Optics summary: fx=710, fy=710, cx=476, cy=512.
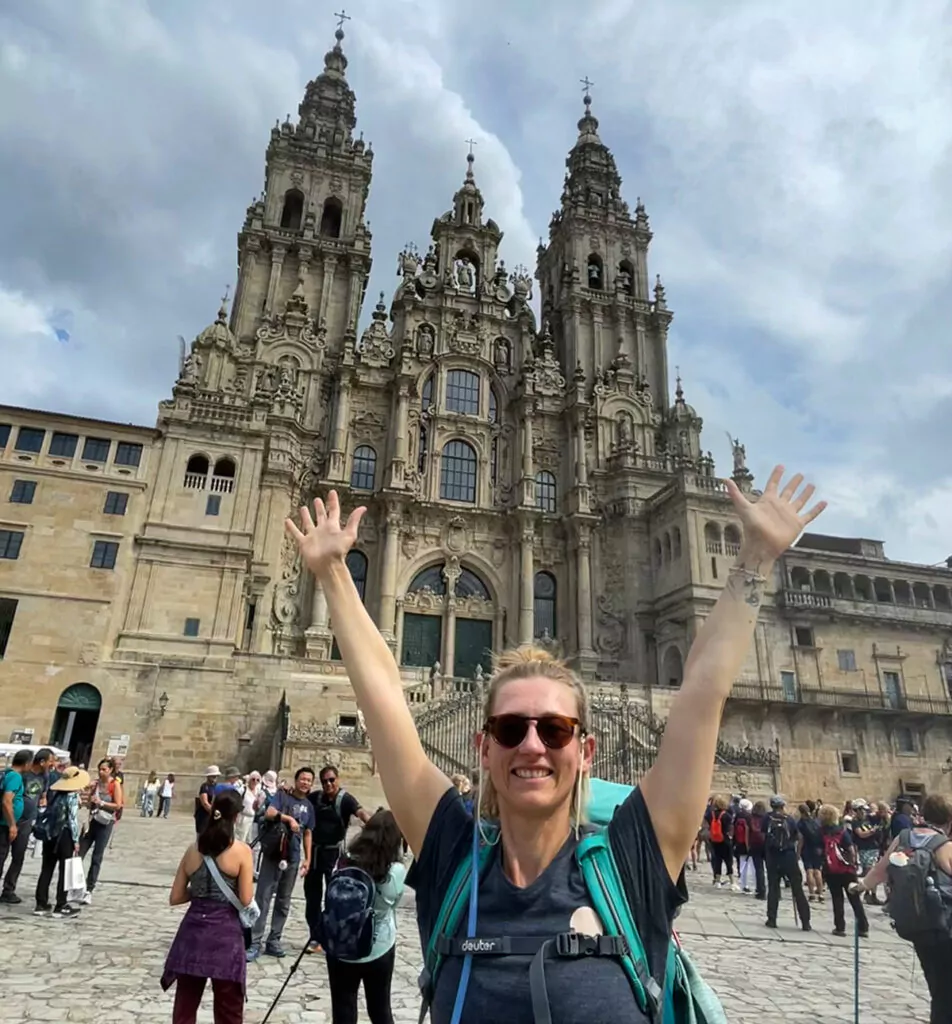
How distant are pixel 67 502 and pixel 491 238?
2881cm

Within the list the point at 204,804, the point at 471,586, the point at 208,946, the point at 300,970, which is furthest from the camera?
the point at 471,586

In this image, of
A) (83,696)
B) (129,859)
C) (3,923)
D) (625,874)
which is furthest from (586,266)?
(625,874)

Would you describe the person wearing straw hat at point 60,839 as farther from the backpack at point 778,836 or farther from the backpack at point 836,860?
the backpack at point 836,860

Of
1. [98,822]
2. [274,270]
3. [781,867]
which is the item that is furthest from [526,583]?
[98,822]

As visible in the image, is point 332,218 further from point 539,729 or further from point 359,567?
point 539,729

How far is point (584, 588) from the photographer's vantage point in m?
33.9

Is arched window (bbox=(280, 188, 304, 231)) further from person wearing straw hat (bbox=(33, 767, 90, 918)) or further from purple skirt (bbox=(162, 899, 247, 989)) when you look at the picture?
purple skirt (bbox=(162, 899, 247, 989))

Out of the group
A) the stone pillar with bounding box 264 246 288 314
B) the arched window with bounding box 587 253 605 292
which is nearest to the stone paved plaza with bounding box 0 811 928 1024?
the stone pillar with bounding box 264 246 288 314

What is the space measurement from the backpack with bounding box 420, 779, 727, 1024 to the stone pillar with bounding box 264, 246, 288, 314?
37.4 metres

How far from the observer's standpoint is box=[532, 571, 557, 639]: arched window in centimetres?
3459

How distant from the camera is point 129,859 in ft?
40.3

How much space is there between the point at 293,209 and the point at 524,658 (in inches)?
1693

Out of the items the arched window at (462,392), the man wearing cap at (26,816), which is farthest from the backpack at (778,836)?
the arched window at (462,392)

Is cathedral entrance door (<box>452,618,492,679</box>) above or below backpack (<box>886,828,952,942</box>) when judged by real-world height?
above
